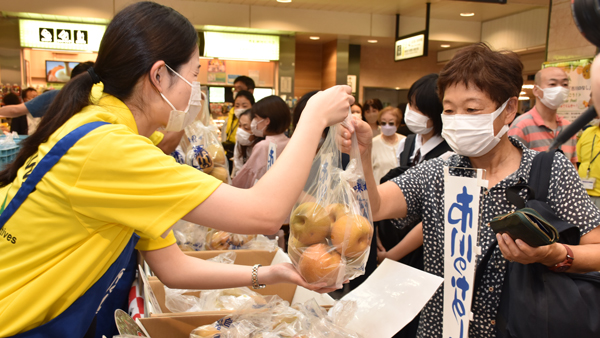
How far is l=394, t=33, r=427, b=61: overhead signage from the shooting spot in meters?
8.17

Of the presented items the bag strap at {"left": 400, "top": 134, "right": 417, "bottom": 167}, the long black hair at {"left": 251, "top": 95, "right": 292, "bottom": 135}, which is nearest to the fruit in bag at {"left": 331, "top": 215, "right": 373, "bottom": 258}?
the bag strap at {"left": 400, "top": 134, "right": 417, "bottom": 167}

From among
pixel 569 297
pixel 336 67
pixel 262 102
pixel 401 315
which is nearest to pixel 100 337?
pixel 401 315

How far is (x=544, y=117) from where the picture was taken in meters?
4.08

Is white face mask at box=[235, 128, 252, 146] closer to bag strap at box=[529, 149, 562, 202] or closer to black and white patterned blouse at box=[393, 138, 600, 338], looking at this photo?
black and white patterned blouse at box=[393, 138, 600, 338]

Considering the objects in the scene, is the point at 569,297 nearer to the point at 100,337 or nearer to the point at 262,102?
the point at 100,337

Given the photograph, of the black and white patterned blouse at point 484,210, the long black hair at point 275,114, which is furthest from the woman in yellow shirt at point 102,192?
the long black hair at point 275,114

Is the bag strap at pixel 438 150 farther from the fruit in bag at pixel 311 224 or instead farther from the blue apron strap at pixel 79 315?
the blue apron strap at pixel 79 315

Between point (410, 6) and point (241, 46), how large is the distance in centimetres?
345

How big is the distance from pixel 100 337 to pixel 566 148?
182 inches

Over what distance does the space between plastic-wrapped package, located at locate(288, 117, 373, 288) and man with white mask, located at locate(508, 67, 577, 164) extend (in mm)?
3231

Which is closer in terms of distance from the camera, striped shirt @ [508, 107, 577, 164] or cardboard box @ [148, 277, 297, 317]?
cardboard box @ [148, 277, 297, 317]

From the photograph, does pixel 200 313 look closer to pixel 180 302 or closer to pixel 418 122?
pixel 180 302

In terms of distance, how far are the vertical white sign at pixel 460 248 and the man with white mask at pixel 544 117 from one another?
9.87 ft

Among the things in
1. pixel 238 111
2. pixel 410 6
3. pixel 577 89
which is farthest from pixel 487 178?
pixel 410 6
